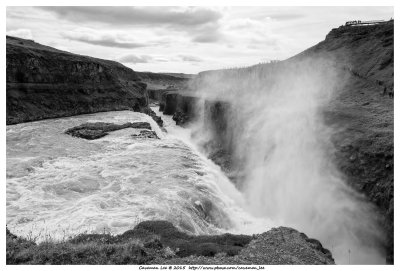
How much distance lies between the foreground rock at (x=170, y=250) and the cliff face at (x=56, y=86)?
39708 mm

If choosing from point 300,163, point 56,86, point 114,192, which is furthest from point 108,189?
point 56,86

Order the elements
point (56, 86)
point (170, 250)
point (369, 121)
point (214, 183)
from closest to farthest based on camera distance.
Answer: point (170, 250), point (369, 121), point (214, 183), point (56, 86)

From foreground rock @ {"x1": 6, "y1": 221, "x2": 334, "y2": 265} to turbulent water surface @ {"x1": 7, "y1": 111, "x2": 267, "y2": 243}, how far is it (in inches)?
121

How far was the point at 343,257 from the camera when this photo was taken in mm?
17078

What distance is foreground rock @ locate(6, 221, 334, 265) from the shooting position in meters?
10.9

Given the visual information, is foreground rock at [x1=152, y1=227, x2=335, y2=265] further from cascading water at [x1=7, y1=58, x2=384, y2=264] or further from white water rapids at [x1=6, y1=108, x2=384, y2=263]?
white water rapids at [x1=6, y1=108, x2=384, y2=263]

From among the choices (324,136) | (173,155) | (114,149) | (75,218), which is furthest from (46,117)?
(324,136)

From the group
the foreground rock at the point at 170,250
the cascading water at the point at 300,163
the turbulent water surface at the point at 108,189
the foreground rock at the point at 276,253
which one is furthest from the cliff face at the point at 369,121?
the turbulent water surface at the point at 108,189

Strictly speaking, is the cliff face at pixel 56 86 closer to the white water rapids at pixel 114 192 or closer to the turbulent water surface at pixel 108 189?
the turbulent water surface at pixel 108 189

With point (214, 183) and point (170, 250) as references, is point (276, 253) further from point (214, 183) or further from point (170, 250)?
point (214, 183)

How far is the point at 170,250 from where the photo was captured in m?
Result: 12.0

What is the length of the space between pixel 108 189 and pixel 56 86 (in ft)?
141

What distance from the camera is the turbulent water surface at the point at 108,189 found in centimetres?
1759

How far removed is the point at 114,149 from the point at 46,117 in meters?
23.1
